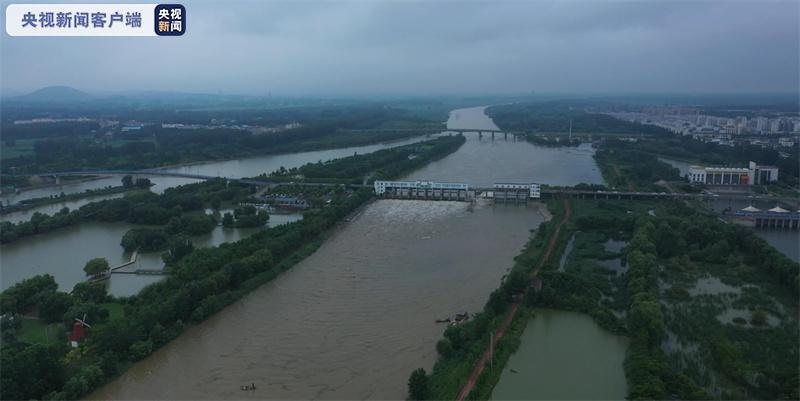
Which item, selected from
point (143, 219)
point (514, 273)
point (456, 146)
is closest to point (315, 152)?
point (456, 146)

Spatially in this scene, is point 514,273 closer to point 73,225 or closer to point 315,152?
point 73,225

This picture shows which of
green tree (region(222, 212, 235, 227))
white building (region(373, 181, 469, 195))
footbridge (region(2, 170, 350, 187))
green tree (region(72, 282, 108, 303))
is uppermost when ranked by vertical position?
white building (region(373, 181, 469, 195))

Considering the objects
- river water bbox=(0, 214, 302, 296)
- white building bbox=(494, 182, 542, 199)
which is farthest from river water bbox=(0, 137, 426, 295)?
white building bbox=(494, 182, 542, 199)

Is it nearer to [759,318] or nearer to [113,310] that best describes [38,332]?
[113,310]

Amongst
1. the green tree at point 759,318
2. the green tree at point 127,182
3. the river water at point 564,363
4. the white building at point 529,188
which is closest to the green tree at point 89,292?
the river water at point 564,363

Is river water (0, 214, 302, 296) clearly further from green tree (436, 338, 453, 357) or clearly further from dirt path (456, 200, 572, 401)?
dirt path (456, 200, 572, 401)

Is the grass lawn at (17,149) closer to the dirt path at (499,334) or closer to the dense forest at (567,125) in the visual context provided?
the dirt path at (499,334)

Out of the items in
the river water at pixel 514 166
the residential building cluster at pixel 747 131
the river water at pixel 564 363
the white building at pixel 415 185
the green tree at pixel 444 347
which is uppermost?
the residential building cluster at pixel 747 131
